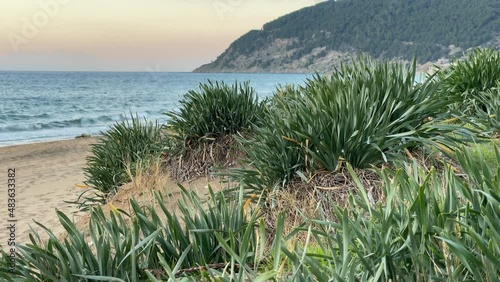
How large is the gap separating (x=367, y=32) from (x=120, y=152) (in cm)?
11301

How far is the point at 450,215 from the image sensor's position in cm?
282

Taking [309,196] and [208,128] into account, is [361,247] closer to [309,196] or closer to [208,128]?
[309,196]

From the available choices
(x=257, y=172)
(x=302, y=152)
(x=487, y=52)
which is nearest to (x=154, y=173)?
(x=257, y=172)

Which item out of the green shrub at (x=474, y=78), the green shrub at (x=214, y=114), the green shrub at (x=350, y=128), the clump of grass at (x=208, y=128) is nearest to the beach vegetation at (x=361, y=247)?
the green shrub at (x=350, y=128)

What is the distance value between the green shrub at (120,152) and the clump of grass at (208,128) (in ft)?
1.98

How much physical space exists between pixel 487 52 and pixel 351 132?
19.6 ft

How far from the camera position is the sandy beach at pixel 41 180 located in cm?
1035

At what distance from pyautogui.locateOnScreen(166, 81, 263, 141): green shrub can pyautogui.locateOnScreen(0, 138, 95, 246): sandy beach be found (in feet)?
8.28

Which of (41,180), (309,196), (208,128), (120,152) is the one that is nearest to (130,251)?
(309,196)

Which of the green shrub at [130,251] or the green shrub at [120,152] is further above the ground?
the green shrub at [130,251]

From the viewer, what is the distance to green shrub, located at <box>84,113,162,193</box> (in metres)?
8.93

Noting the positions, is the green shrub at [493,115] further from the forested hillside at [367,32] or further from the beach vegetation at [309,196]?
the forested hillside at [367,32]

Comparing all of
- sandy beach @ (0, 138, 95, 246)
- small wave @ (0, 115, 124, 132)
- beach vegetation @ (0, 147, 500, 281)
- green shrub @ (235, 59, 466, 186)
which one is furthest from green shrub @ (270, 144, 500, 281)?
small wave @ (0, 115, 124, 132)

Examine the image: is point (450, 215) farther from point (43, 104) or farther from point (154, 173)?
point (43, 104)
